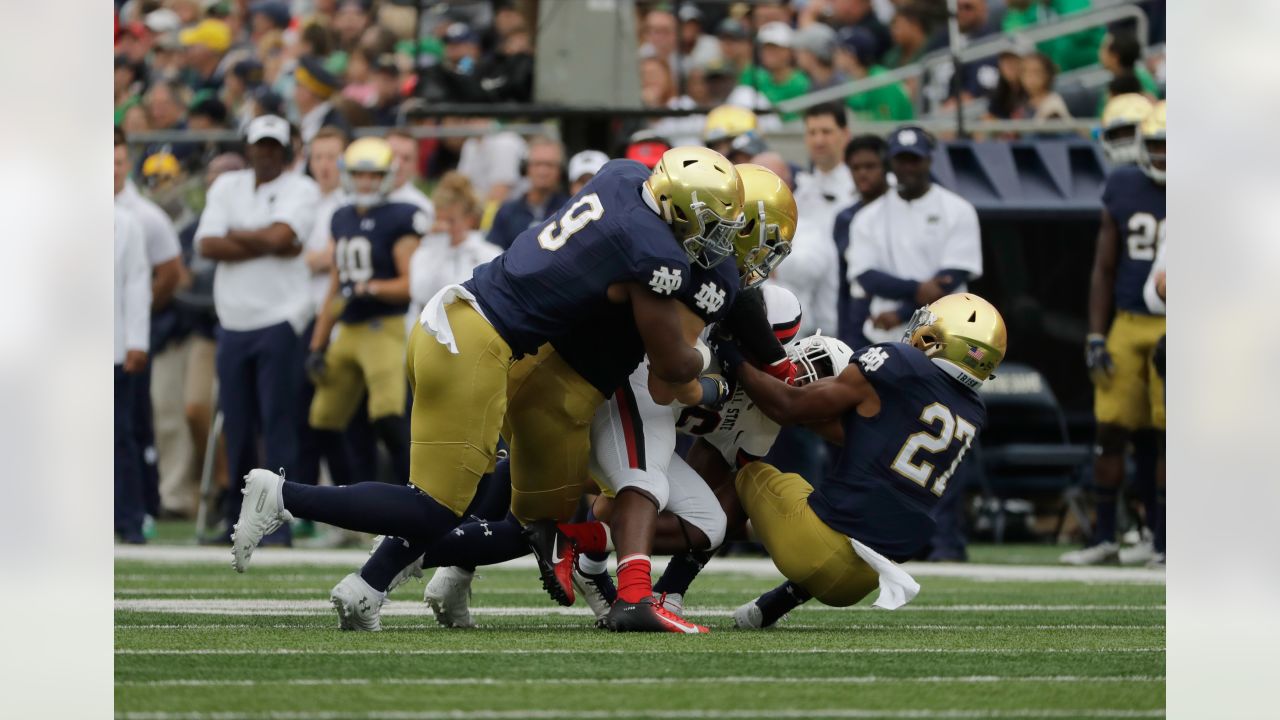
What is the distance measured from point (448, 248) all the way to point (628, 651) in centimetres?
549

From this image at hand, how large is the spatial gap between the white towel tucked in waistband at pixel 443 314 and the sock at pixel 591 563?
928 millimetres

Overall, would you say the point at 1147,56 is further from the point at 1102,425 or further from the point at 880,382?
the point at 880,382

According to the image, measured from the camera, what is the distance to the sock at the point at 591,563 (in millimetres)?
6152

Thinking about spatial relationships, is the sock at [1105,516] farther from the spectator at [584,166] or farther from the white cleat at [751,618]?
the white cleat at [751,618]

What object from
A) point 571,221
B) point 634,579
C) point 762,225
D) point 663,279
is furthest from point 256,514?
point 762,225

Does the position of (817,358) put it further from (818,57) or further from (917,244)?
(818,57)

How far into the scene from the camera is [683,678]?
4414 mm

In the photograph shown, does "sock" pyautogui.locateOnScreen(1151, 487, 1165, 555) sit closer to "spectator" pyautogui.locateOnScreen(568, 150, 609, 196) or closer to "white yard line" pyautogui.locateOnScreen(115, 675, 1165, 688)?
"spectator" pyautogui.locateOnScreen(568, 150, 609, 196)

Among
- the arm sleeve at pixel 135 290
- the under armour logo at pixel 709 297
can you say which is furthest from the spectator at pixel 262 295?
the under armour logo at pixel 709 297

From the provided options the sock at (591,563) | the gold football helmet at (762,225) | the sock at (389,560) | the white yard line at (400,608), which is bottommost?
the white yard line at (400,608)

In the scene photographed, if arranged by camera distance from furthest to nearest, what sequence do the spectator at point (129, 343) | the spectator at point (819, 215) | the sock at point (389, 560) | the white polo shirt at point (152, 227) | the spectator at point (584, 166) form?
the white polo shirt at point (152, 227) < the spectator at point (584, 166) < the spectator at point (129, 343) < the spectator at point (819, 215) < the sock at point (389, 560)

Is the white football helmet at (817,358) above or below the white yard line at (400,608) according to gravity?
above

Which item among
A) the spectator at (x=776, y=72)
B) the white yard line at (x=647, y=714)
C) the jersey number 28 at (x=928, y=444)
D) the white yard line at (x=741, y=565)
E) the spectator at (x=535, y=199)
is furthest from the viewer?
the spectator at (x=776, y=72)
